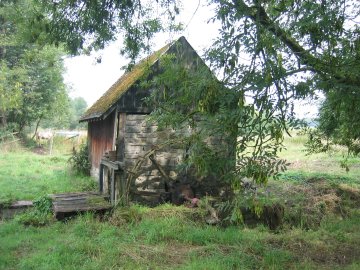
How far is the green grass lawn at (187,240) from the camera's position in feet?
21.7

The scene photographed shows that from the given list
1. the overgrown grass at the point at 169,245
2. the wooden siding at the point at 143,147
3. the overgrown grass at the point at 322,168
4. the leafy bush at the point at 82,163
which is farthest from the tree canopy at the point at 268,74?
the leafy bush at the point at 82,163

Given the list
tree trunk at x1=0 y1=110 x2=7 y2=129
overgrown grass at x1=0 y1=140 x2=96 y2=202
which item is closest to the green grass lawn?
overgrown grass at x1=0 y1=140 x2=96 y2=202

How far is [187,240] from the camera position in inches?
309

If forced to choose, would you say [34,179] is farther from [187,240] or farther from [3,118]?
[3,118]

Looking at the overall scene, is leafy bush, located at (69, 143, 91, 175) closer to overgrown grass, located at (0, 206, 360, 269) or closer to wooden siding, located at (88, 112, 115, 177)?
wooden siding, located at (88, 112, 115, 177)

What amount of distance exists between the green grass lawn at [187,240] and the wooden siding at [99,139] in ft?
12.3

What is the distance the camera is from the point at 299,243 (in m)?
7.91

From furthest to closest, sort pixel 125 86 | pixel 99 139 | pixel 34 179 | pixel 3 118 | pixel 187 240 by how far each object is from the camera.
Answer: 1. pixel 3 118
2. pixel 34 179
3. pixel 99 139
4. pixel 125 86
5. pixel 187 240

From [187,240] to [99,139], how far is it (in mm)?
8380

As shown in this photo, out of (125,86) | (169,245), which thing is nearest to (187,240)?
(169,245)

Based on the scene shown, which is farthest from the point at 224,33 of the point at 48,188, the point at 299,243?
the point at 48,188

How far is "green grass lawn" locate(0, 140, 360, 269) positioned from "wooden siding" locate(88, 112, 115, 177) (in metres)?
3.74

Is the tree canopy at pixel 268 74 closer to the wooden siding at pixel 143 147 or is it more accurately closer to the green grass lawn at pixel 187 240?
the green grass lawn at pixel 187 240

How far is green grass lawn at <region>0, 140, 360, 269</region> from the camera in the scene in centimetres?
661
